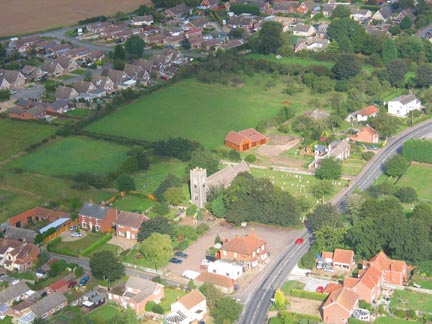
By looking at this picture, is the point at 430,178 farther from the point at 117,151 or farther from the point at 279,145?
the point at 117,151

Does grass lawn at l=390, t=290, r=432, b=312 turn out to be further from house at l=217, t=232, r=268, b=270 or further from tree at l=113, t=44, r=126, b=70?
tree at l=113, t=44, r=126, b=70

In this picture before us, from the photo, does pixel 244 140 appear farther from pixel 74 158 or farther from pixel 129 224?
pixel 129 224

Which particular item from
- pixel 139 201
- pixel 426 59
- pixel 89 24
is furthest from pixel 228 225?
pixel 89 24

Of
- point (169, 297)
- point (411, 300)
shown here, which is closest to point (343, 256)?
point (411, 300)

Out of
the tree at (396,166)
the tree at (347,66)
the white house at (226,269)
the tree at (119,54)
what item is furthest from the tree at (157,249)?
the tree at (119,54)

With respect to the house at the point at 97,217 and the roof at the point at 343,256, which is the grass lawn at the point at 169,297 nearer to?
the roof at the point at 343,256
